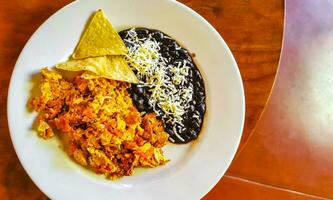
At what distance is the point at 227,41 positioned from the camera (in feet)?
5.62

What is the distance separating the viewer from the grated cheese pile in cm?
166

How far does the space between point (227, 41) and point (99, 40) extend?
1.54 ft

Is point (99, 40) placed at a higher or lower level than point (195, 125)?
higher

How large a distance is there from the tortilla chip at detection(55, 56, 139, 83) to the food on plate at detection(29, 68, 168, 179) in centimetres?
3

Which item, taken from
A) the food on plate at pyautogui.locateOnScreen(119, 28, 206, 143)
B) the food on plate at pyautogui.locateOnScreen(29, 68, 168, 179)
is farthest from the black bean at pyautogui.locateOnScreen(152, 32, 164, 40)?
the food on plate at pyautogui.locateOnScreen(29, 68, 168, 179)

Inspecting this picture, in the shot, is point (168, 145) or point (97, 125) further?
point (168, 145)

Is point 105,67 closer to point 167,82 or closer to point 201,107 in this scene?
point 167,82

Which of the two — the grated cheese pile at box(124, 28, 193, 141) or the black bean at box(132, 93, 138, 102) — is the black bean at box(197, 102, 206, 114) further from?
the black bean at box(132, 93, 138, 102)

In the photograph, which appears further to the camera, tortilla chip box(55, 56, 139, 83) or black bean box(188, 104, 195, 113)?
black bean box(188, 104, 195, 113)

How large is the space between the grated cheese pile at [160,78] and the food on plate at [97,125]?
0.27 ft

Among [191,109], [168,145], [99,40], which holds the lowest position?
[168,145]

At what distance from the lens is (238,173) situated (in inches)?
71.0

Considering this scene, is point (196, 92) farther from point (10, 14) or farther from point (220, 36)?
point (10, 14)

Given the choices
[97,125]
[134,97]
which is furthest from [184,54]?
[97,125]
